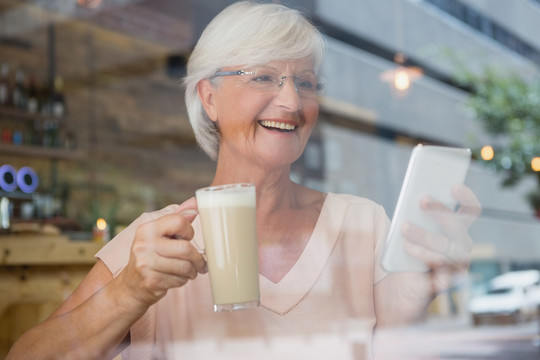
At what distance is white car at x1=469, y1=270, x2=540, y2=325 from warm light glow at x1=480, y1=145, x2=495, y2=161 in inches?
14.1

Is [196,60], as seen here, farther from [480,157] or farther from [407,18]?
[480,157]

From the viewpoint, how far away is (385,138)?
170cm

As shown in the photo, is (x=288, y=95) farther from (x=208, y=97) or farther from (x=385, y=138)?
(x=385, y=138)

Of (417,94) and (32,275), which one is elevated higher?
(417,94)

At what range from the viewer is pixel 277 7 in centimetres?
115

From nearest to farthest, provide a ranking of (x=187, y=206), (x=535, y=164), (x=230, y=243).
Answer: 1. (x=230, y=243)
2. (x=187, y=206)
3. (x=535, y=164)

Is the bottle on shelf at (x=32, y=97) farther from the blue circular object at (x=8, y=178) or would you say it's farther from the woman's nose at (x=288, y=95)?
the woman's nose at (x=288, y=95)

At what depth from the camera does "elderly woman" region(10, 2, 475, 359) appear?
1.05 m

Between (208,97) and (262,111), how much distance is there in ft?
0.36

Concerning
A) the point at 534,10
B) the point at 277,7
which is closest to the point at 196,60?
Answer: the point at 277,7

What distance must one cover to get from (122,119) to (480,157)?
7.23 ft

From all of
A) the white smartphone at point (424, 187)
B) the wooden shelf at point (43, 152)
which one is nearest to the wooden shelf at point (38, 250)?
the white smartphone at point (424, 187)

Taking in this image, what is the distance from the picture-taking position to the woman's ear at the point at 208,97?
111cm

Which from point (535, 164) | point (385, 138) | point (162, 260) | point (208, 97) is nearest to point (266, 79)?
point (208, 97)
